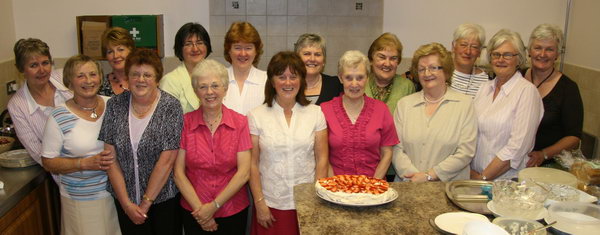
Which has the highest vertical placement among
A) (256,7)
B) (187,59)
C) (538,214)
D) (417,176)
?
(256,7)

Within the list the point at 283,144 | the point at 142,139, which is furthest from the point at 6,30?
the point at 283,144

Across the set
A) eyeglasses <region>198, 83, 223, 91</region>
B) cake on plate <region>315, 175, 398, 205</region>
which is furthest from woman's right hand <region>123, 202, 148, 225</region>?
cake on plate <region>315, 175, 398, 205</region>

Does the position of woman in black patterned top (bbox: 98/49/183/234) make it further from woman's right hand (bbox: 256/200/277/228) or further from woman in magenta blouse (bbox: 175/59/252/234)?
woman's right hand (bbox: 256/200/277/228)

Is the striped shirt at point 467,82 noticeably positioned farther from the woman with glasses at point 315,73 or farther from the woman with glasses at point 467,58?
the woman with glasses at point 315,73

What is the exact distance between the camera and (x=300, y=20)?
4.17m

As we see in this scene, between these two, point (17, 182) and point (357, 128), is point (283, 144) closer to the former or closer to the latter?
point (357, 128)

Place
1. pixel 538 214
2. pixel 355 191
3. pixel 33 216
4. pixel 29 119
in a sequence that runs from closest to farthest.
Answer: pixel 538 214 < pixel 355 191 < pixel 29 119 < pixel 33 216

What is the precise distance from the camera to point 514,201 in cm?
159

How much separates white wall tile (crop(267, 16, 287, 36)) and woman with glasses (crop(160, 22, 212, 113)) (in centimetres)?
134

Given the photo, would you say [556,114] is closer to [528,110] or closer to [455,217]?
[528,110]

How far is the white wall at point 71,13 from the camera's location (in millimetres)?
3963

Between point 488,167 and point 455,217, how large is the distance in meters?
0.97

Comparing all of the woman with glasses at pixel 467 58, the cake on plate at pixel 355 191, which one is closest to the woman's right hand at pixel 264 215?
the cake on plate at pixel 355 191

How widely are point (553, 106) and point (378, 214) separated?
5.22 ft
